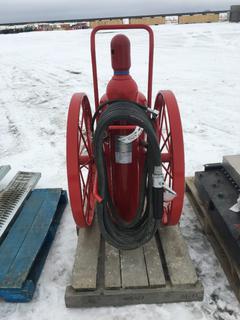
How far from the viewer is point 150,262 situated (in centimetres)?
220

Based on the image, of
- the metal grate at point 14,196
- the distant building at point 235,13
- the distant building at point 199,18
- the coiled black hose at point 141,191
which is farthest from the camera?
the distant building at point 199,18

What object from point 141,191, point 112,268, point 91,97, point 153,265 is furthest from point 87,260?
point 91,97

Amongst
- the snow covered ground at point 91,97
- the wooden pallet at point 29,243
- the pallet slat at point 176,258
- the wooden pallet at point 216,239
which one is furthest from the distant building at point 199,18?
the pallet slat at point 176,258

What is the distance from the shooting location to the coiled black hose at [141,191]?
180 centimetres

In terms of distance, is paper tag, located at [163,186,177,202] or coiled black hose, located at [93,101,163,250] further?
paper tag, located at [163,186,177,202]

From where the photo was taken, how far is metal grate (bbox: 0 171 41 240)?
271 cm

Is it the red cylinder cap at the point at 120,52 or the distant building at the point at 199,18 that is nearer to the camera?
the red cylinder cap at the point at 120,52

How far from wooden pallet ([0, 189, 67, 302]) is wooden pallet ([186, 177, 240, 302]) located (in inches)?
50.5

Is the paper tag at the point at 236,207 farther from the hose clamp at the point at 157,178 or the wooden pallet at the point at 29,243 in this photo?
the wooden pallet at the point at 29,243

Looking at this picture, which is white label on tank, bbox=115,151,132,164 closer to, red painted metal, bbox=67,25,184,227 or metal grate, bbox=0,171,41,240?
red painted metal, bbox=67,25,184,227

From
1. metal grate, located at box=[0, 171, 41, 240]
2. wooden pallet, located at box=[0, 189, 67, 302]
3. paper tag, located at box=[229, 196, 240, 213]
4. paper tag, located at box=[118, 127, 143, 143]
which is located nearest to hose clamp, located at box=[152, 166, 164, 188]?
paper tag, located at box=[118, 127, 143, 143]

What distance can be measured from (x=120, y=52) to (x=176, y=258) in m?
1.49

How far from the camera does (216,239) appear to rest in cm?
253

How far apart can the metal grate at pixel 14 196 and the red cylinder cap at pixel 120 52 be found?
160 centimetres
